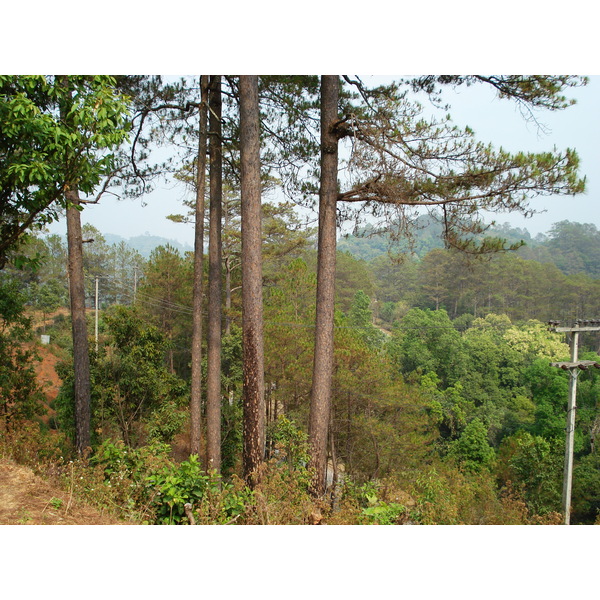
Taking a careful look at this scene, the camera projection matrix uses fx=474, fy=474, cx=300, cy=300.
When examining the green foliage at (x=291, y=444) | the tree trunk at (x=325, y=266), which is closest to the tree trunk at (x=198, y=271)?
the tree trunk at (x=325, y=266)

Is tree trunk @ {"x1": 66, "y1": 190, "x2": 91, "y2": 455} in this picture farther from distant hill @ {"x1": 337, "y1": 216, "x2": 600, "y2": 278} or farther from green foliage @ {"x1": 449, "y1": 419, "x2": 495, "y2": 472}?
green foliage @ {"x1": 449, "y1": 419, "x2": 495, "y2": 472}

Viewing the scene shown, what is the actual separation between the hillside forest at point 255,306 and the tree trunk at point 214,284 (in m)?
0.03

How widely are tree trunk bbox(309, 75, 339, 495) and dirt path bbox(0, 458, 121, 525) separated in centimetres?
215

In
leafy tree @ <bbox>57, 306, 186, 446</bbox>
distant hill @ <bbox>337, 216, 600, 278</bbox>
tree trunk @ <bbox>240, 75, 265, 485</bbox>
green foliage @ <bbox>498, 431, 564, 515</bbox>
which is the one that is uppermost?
Answer: distant hill @ <bbox>337, 216, 600, 278</bbox>

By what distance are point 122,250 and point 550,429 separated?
22.2 m

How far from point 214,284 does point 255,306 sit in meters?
2.20

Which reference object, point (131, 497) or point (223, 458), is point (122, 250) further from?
point (131, 497)

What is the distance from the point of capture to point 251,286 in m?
4.23

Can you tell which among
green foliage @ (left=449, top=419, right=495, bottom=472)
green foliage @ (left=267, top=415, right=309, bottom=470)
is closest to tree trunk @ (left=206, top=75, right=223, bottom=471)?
green foliage @ (left=267, top=415, right=309, bottom=470)

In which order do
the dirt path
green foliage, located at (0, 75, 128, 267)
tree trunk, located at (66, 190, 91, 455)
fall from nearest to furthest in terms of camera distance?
the dirt path → green foliage, located at (0, 75, 128, 267) → tree trunk, located at (66, 190, 91, 455)

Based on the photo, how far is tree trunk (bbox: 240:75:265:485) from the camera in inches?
162

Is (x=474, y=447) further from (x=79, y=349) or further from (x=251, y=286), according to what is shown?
(x=251, y=286)

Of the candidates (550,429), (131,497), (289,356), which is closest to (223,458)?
(289,356)
